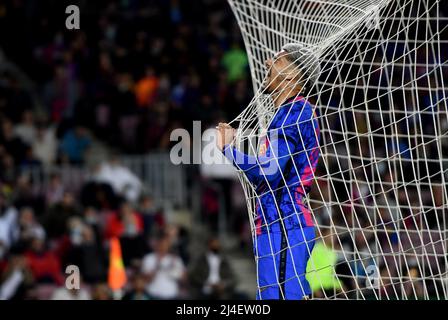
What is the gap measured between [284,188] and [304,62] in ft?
2.42

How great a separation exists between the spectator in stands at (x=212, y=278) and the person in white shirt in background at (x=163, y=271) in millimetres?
206

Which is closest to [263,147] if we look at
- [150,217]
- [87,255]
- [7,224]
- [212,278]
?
[212,278]

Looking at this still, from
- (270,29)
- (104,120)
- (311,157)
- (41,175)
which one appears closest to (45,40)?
(104,120)

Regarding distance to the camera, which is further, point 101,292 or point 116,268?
point 116,268

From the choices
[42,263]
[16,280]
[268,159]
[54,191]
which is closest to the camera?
[268,159]

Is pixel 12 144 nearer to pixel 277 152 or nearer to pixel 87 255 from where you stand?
pixel 87 255

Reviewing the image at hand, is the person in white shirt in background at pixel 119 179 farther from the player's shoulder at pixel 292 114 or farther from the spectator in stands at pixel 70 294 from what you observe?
the player's shoulder at pixel 292 114

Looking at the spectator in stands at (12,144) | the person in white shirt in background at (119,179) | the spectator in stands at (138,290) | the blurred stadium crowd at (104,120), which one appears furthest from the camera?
the spectator in stands at (12,144)

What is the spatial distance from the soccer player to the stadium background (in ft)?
18.5

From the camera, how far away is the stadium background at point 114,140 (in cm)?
1272

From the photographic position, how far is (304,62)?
6270 mm

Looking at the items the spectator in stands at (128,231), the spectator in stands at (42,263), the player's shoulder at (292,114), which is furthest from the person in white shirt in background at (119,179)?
the player's shoulder at (292,114)
